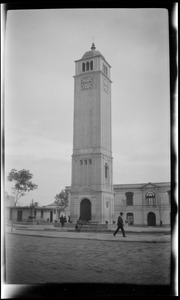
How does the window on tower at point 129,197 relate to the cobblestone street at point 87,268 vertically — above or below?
below

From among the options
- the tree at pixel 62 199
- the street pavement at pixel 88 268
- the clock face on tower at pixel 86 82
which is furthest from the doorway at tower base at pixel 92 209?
the street pavement at pixel 88 268

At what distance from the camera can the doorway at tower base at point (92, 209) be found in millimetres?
28172

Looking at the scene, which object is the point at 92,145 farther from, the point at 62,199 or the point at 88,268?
the point at 88,268

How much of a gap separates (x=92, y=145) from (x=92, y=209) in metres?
6.44

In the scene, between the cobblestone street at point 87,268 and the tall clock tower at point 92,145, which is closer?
the cobblestone street at point 87,268

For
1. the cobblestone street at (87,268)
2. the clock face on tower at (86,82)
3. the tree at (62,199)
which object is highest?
the clock face on tower at (86,82)

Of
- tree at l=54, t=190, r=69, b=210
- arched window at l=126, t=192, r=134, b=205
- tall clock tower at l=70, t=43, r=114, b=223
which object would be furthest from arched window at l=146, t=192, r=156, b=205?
tree at l=54, t=190, r=69, b=210

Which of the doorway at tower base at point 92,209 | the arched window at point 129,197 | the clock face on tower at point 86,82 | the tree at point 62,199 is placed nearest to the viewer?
the doorway at tower base at point 92,209

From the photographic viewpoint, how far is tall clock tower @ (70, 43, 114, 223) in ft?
94.1

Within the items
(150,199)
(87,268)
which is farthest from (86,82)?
(87,268)

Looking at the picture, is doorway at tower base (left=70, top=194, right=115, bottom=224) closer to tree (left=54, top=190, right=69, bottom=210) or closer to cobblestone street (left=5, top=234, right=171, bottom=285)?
tree (left=54, top=190, right=69, bottom=210)

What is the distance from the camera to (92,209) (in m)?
28.4

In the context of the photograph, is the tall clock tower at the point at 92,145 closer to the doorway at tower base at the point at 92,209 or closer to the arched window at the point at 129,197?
the doorway at tower base at the point at 92,209

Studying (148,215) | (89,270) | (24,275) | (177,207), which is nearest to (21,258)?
(24,275)
